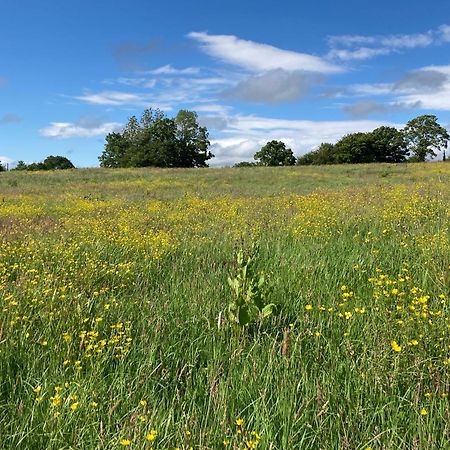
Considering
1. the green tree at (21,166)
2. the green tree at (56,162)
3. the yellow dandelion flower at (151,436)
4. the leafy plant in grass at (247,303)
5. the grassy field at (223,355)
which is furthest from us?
the green tree at (56,162)

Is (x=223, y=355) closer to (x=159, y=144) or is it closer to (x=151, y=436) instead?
(x=151, y=436)

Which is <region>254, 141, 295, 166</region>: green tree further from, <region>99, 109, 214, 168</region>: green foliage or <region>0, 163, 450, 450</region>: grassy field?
<region>0, 163, 450, 450</region>: grassy field

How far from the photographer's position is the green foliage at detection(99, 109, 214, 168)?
8056 centimetres

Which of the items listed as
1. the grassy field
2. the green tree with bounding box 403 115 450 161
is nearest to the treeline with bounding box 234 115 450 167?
the green tree with bounding box 403 115 450 161

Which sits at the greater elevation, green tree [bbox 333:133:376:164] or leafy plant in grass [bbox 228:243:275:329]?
green tree [bbox 333:133:376:164]

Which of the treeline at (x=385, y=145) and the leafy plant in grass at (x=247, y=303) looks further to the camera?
the treeline at (x=385, y=145)

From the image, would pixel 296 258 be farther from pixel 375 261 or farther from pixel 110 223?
pixel 110 223

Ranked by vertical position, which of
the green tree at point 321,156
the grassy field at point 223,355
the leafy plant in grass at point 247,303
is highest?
the green tree at point 321,156

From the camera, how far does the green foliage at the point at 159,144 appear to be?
80.6 metres

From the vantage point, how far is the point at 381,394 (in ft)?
8.17

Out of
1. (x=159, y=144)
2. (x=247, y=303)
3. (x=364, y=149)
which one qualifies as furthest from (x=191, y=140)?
(x=247, y=303)

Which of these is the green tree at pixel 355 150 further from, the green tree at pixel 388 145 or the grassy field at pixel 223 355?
the grassy field at pixel 223 355

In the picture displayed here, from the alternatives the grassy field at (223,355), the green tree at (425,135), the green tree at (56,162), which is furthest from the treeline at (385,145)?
the grassy field at (223,355)

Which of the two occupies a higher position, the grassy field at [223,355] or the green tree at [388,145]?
the green tree at [388,145]
